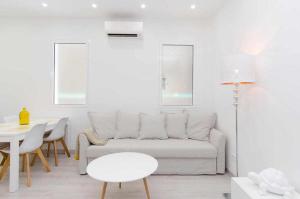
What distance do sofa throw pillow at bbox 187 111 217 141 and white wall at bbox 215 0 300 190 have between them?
526 mm

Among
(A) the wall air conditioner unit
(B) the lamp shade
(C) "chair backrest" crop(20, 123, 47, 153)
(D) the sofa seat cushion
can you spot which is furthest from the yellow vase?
(B) the lamp shade

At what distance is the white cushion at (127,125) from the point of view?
3.30 meters

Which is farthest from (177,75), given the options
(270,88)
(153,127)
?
(270,88)

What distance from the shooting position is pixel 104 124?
3322mm

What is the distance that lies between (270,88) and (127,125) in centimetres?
223

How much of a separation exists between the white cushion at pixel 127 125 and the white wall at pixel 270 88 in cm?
156

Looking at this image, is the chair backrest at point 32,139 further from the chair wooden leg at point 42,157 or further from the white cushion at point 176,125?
the white cushion at point 176,125

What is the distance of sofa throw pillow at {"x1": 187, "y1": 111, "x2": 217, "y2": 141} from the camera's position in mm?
3244

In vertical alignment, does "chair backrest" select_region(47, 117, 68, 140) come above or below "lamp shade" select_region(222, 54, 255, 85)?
below

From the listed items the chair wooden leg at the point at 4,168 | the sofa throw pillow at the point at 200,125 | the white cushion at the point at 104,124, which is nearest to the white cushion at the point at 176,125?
the sofa throw pillow at the point at 200,125

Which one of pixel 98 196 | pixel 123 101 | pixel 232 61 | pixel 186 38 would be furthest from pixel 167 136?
pixel 186 38

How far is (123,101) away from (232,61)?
7.33 feet

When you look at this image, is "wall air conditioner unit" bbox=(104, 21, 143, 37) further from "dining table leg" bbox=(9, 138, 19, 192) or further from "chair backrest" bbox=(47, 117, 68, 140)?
"dining table leg" bbox=(9, 138, 19, 192)

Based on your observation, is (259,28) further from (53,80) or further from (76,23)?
(53,80)
